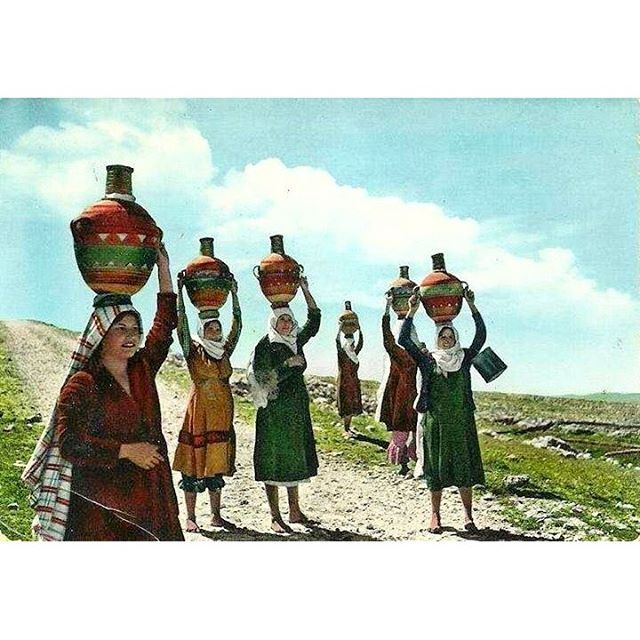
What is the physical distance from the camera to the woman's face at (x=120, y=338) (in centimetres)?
555

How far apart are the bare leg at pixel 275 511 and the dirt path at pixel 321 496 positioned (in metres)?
0.03

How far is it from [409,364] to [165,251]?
1.45 m

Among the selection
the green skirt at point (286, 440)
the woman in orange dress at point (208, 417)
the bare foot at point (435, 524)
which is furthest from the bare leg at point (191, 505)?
the bare foot at point (435, 524)

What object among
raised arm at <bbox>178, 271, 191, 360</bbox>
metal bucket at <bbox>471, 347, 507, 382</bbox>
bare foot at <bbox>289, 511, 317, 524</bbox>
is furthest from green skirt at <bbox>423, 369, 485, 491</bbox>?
raised arm at <bbox>178, 271, 191, 360</bbox>

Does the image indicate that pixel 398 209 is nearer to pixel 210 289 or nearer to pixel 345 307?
pixel 345 307

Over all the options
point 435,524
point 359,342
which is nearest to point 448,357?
point 359,342

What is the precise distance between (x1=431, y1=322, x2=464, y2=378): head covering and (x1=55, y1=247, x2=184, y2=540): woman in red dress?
1.52 m

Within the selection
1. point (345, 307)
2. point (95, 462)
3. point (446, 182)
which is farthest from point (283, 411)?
point (446, 182)

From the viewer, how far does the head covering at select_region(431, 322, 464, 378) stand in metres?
5.85

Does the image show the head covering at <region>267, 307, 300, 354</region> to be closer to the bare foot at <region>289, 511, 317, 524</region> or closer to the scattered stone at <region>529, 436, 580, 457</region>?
the bare foot at <region>289, 511, 317, 524</region>

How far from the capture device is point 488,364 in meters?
5.90

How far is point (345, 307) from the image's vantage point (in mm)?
5871

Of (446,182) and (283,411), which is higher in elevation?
(446,182)

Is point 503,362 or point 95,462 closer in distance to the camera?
point 95,462
